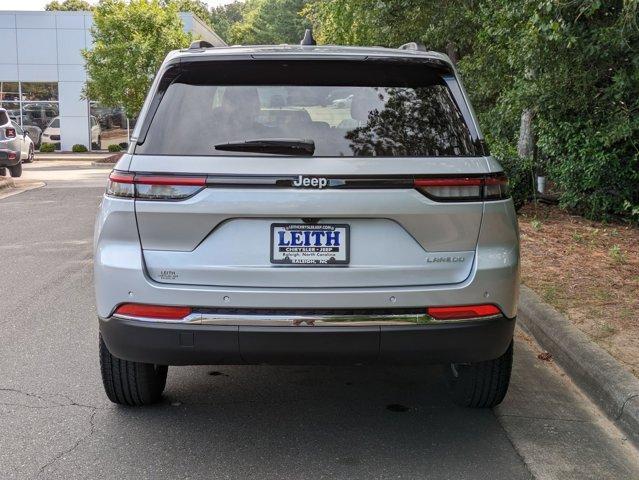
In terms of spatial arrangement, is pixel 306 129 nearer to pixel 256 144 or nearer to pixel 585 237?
pixel 256 144

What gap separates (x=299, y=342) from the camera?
3.26 m

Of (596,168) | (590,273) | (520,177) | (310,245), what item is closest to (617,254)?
(590,273)

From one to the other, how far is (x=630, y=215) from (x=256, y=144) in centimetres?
827

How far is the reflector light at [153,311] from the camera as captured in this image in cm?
328

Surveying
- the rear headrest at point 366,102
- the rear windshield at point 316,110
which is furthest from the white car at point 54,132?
the rear headrest at point 366,102

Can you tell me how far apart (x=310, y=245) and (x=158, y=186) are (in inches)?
28.5

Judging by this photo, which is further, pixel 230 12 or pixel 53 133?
pixel 230 12

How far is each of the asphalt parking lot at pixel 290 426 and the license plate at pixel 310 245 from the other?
99 centimetres

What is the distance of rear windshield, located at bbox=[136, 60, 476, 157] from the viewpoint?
11.0 ft

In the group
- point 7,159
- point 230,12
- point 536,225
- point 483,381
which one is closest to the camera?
point 483,381

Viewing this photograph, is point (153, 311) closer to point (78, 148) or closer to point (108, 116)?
point (78, 148)

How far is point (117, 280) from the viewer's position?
132 inches

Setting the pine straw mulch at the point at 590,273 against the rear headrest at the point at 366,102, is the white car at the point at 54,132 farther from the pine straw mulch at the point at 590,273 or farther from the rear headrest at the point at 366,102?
the rear headrest at the point at 366,102

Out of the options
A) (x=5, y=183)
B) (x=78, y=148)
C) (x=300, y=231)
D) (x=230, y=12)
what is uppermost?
(x=230, y=12)
